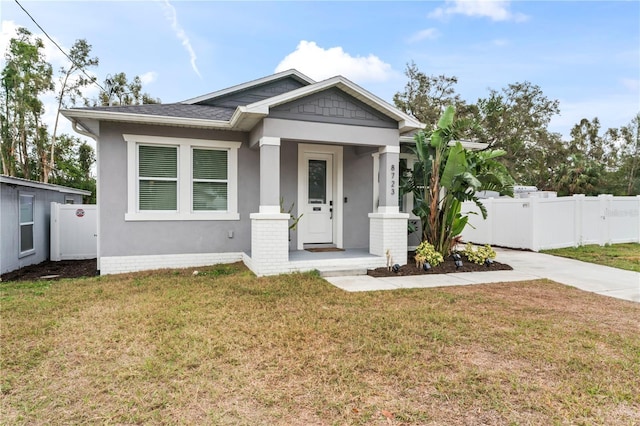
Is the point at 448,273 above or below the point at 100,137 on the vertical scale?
below

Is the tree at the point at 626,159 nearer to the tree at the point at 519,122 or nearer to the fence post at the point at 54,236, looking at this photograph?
the tree at the point at 519,122

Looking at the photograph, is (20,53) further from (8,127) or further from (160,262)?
(160,262)

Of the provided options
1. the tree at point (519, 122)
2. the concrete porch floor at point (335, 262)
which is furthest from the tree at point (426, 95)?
the concrete porch floor at point (335, 262)

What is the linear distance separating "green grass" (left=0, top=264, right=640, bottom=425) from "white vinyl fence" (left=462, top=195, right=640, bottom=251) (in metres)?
6.44

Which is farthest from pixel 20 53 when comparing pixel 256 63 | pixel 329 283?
pixel 329 283

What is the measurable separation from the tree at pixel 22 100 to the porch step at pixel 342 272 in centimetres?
2242

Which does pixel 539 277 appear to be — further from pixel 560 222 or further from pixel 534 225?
pixel 560 222

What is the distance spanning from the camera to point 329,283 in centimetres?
686

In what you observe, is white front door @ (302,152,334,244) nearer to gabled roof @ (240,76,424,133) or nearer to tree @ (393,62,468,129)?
gabled roof @ (240,76,424,133)

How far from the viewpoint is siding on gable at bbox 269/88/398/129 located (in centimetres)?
749

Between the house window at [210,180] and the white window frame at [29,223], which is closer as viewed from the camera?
the house window at [210,180]

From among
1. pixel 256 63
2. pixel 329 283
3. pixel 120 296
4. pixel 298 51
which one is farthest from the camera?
pixel 298 51

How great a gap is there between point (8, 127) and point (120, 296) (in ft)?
72.1

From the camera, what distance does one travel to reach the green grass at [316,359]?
2689 mm
